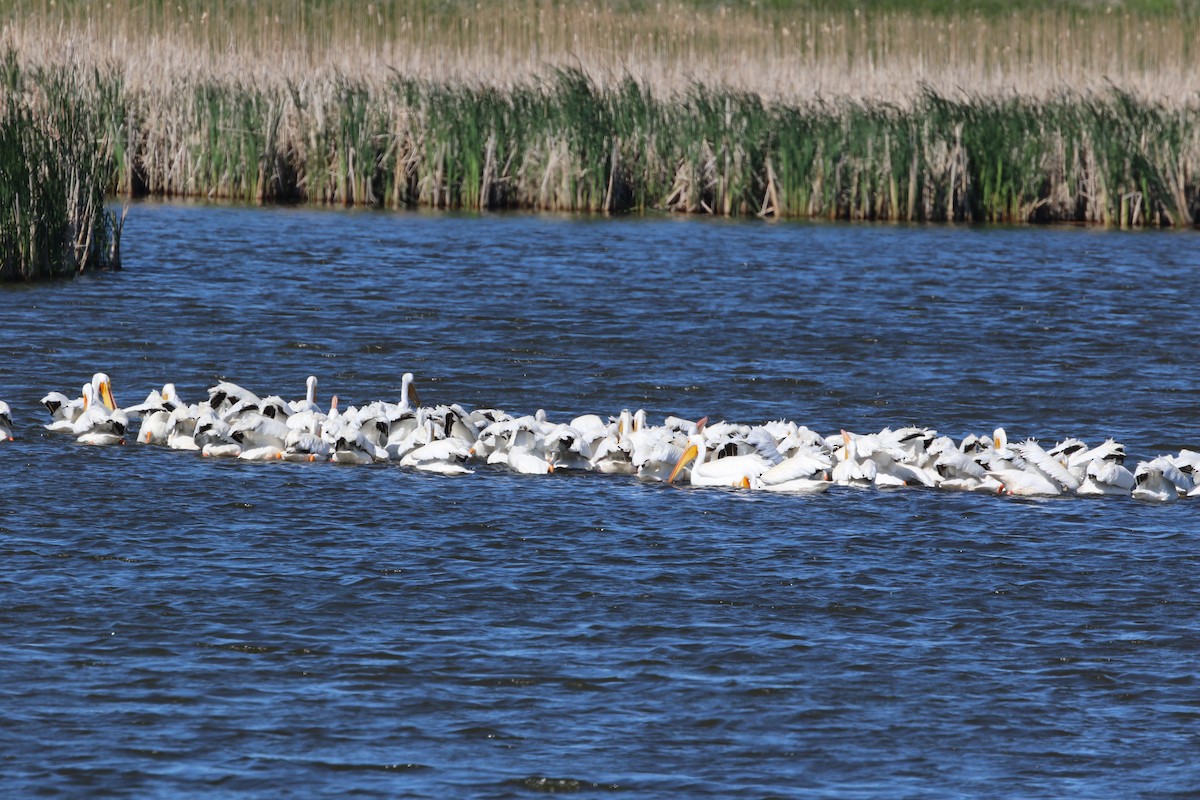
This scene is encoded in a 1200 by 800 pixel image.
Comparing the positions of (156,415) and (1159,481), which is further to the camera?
(156,415)

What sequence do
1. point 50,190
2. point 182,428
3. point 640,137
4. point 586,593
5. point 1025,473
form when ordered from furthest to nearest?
point 640,137 → point 50,190 → point 182,428 → point 1025,473 → point 586,593

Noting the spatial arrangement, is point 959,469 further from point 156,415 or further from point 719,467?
point 156,415

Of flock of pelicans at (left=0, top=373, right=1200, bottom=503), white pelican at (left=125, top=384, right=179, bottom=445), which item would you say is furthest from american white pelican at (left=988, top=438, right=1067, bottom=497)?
white pelican at (left=125, top=384, right=179, bottom=445)

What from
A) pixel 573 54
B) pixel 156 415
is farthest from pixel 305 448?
pixel 573 54

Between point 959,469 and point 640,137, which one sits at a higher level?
point 640,137

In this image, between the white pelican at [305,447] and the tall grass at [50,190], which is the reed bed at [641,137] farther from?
the white pelican at [305,447]

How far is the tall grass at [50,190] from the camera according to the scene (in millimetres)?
17547

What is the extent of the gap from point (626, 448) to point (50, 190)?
30.7 ft

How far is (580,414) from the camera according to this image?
13.2m

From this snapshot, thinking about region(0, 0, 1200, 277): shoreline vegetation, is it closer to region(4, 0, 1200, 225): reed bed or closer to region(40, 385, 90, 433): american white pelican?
region(4, 0, 1200, 225): reed bed

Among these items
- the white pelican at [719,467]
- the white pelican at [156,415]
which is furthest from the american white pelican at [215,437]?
the white pelican at [719,467]

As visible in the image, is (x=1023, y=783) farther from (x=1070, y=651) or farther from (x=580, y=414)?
(x=580, y=414)

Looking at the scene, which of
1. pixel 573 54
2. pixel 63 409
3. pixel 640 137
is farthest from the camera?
pixel 573 54

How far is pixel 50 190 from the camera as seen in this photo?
18094 mm
